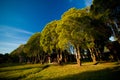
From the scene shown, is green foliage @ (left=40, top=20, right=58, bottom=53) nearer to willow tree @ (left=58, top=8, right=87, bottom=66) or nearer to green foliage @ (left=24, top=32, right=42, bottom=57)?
willow tree @ (left=58, top=8, right=87, bottom=66)

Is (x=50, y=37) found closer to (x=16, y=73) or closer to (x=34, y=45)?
(x=34, y=45)

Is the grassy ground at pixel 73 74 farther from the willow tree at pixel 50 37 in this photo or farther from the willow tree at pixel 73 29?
the willow tree at pixel 50 37

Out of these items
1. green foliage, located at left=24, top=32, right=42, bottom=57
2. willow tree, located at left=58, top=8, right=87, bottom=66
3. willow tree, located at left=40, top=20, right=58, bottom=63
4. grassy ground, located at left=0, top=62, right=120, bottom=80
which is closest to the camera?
grassy ground, located at left=0, top=62, right=120, bottom=80

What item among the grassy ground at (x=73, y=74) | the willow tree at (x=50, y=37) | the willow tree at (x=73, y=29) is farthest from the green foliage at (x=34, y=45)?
the grassy ground at (x=73, y=74)

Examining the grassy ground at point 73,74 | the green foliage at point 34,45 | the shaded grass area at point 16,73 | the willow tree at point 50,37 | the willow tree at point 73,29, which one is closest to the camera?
the grassy ground at point 73,74

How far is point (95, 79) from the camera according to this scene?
738 inches

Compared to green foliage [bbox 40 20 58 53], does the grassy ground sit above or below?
below

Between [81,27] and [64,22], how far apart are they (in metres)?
5.59

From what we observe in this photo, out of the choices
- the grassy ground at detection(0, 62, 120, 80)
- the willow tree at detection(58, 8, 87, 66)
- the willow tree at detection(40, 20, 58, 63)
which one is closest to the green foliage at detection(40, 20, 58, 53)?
the willow tree at detection(40, 20, 58, 63)

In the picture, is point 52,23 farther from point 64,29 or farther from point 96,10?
point 96,10

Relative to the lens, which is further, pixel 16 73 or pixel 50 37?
pixel 50 37

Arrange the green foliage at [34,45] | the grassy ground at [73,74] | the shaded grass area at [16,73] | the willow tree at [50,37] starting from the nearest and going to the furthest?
the grassy ground at [73,74] < the shaded grass area at [16,73] < the willow tree at [50,37] < the green foliage at [34,45]

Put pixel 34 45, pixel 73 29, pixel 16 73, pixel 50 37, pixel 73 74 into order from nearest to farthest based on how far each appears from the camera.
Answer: pixel 73 74 < pixel 16 73 < pixel 73 29 < pixel 50 37 < pixel 34 45

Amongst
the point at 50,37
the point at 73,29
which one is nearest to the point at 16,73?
the point at 73,29
